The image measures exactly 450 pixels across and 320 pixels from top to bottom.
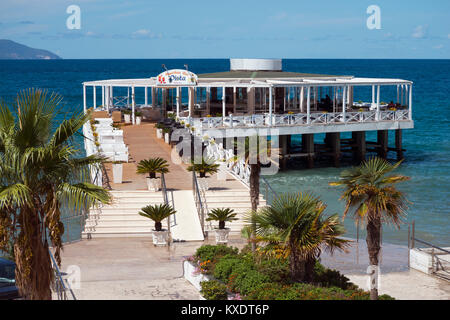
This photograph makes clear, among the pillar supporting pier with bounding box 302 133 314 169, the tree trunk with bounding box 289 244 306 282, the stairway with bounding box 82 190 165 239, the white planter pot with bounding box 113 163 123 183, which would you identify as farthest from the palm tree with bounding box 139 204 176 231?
the pillar supporting pier with bounding box 302 133 314 169

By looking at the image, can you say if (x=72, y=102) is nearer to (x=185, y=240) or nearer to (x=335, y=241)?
(x=185, y=240)

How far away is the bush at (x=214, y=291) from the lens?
13844mm

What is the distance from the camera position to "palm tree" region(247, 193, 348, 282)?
13531mm

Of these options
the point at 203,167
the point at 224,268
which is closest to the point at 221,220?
the point at 224,268

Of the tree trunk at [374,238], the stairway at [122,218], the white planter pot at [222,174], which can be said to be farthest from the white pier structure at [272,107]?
the tree trunk at [374,238]

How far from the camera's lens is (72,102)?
331ft


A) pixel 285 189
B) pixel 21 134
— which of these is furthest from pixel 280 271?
pixel 285 189

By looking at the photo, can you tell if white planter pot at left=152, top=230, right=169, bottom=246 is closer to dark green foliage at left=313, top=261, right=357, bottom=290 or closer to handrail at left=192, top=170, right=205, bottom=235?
handrail at left=192, top=170, right=205, bottom=235

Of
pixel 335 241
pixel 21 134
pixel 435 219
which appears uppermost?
pixel 21 134

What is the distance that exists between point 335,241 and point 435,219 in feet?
→ 51.1

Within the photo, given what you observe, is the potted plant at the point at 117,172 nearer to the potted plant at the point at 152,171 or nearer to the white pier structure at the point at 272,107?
the potted plant at the point at 152,171

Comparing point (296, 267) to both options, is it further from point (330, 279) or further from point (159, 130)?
point (159, 130)

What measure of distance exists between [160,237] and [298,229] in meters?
6.37
